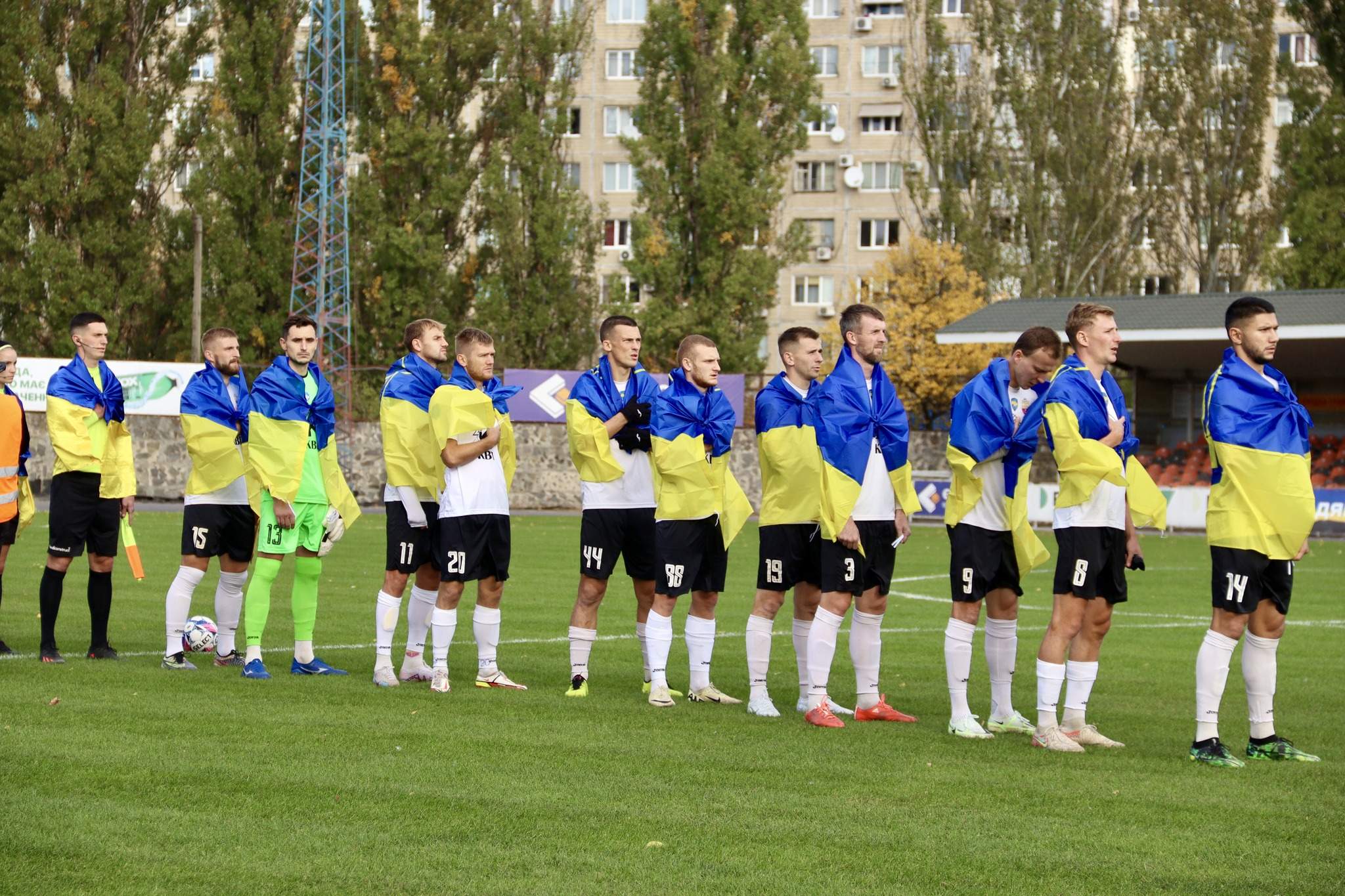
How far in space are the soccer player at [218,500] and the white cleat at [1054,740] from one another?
5.31m

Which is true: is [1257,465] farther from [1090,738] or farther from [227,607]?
[227,607]

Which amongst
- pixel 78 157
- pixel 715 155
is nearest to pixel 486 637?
pixel 78 157

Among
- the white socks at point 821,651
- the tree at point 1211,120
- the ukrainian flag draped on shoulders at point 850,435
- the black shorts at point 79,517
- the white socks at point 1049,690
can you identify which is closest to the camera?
the white socks at point 1049,690

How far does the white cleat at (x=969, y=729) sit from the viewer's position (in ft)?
28.2

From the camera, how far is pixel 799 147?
153 feet

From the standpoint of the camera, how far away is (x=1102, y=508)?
832cm

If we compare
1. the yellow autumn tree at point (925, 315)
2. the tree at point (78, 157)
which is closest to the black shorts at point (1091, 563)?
the tree at point (78, 157)

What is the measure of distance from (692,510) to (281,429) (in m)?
2.73

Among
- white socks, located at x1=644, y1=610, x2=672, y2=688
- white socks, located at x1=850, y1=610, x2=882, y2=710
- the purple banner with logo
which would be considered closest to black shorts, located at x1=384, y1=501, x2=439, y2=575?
white socks, located at x1=644, y1=610, x2=672, y2=688

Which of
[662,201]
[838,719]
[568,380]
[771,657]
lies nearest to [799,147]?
[662,201]

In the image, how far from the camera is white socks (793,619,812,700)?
9.62 metres

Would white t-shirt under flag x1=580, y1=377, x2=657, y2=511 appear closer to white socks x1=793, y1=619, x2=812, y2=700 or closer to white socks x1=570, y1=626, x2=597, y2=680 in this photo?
white socks x1=570, y1=626, x2=597, y2=680

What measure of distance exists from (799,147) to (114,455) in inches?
1479

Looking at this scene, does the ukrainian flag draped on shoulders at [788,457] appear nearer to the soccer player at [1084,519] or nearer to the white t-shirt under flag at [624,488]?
the white t-shirt under flag at [624,488]
